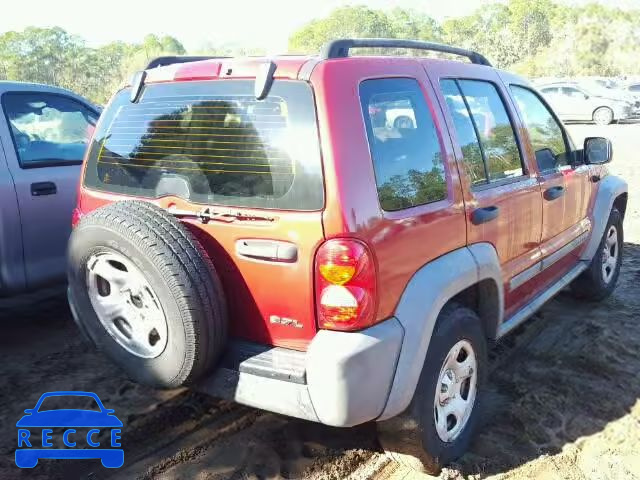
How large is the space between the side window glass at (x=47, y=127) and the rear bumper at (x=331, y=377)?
273 cm

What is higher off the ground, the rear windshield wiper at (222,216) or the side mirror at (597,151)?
the side mirror at (597,151)

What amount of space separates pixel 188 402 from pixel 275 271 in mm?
1336

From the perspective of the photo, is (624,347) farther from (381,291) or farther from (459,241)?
(381,291)

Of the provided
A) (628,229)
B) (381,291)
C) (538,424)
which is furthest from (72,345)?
(628,229)

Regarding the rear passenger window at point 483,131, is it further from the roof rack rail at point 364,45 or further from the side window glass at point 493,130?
the roof rack rail at point 364,45

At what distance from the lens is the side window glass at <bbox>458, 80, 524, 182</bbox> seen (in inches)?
125

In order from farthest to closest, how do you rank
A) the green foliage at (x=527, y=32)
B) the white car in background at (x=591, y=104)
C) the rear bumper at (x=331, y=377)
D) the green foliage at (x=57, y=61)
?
the green foliage at (x=527, y=32) → the green foliage at (x=57, y=61) → the white car in background at (x=591, y=104) → the rear bumper at (x=331, y=377)

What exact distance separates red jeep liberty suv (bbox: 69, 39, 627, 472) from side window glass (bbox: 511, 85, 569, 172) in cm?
67

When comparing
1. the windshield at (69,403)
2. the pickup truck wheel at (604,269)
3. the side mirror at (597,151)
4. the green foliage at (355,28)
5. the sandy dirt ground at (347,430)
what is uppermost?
the green foliage at (355,28)

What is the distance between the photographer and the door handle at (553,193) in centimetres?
363

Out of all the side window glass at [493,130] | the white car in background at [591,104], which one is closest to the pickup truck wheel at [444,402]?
the side window glass at [493,130]

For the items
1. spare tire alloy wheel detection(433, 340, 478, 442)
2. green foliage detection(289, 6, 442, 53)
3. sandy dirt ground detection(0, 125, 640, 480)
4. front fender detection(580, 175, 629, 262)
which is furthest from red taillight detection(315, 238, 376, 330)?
green foliage detection(289, 6, 442, 53)

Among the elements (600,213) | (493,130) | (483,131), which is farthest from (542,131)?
(600,213)

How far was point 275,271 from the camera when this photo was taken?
95.6 inches
